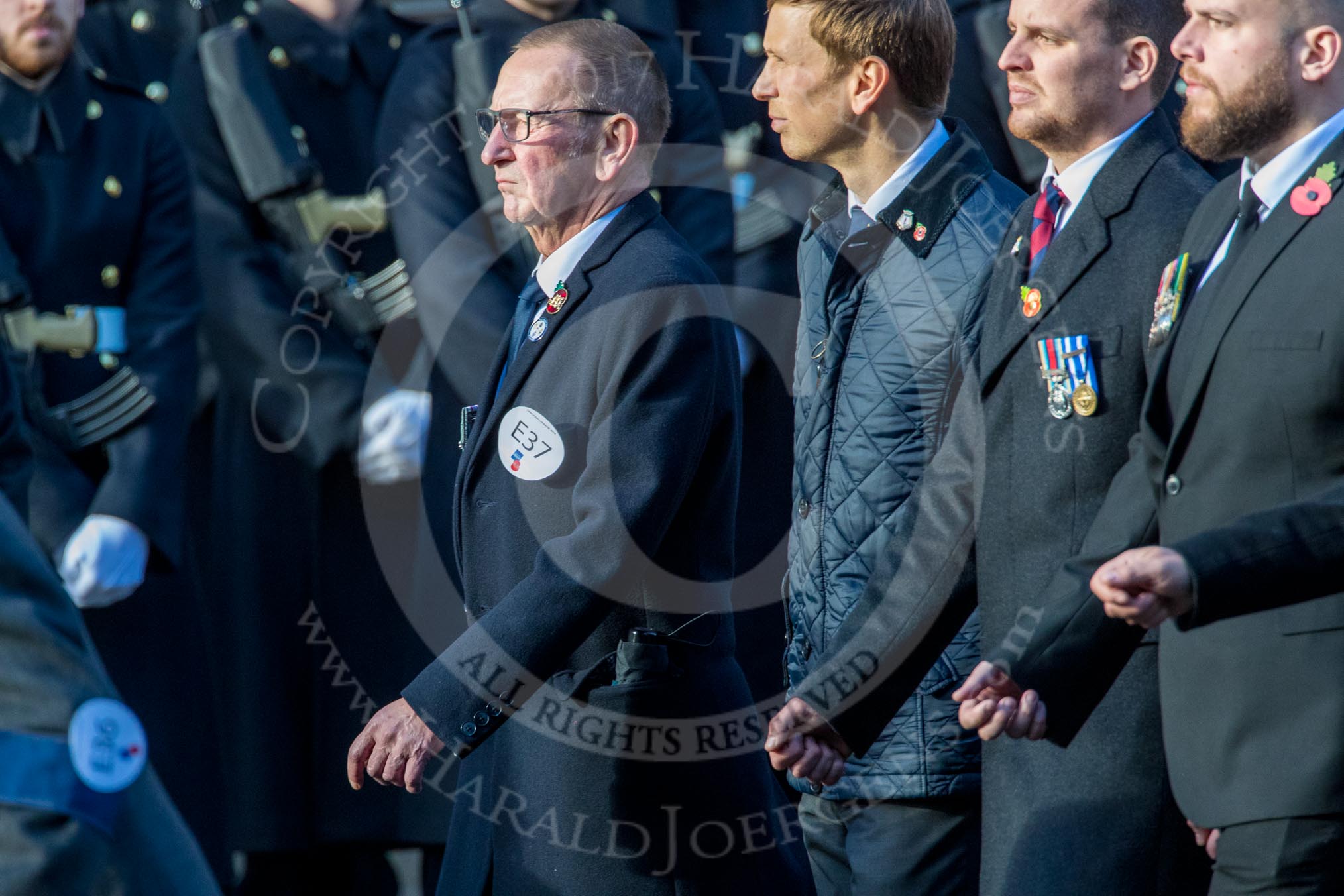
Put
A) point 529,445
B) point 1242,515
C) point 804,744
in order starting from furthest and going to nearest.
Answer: point 529,445
point 804,744
point 1242,515

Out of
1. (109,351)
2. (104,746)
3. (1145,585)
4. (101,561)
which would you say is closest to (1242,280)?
(1145,585)

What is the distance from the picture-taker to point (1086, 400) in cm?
299

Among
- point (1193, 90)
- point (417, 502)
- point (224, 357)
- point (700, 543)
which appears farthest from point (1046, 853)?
point (224, 357)

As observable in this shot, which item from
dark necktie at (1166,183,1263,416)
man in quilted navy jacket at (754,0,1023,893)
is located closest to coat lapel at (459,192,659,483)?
man in quilted navy jacket at (754,0,1023,893)

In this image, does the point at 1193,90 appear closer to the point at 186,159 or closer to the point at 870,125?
the point at 870,125

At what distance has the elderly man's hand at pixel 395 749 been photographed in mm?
3080

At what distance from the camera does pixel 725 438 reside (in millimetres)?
3312

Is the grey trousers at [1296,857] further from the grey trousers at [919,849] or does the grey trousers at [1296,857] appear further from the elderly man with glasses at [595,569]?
the elderly man with glasses at [595,569]

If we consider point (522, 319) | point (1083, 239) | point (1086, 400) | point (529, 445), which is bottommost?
point (529, 445)

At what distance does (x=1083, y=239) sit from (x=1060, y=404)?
246 millimetres

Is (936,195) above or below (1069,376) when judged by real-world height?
above

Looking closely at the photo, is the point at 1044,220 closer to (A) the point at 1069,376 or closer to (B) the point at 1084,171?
(B) the point at 1084,171

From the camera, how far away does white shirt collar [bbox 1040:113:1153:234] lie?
3139 mm

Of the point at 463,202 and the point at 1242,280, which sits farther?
the point at 463,202
